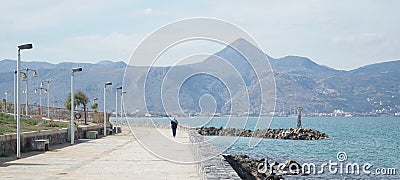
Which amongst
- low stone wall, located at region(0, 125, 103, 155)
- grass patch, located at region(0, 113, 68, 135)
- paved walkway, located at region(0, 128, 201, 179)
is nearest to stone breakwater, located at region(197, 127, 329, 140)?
grass patch, located at region(0, 113, 68, 135)

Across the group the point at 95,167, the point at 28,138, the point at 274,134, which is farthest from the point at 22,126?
the point at 274,134

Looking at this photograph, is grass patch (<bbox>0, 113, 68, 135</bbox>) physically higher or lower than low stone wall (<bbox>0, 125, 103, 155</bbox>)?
higher

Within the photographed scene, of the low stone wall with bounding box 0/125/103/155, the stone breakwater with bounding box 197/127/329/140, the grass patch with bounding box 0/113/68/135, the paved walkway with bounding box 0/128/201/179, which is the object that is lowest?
the stone breakwater with bounding box 197/127/329/140

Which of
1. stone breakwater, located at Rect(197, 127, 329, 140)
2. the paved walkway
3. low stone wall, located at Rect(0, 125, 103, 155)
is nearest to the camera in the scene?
the paved walkway

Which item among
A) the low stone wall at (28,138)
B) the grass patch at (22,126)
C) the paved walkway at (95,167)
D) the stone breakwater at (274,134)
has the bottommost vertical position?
the stone breakwater at (274,134)

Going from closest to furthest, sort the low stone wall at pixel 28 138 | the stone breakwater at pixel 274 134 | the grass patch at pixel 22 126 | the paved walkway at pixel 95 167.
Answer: the paved walkway at pixel 95 167 < the low stone wall at pixel 28 138 < the grass patch at pixel 22 126 < the stone breakwater at pixel 274 134

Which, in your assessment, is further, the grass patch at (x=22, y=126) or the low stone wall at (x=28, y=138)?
the grass patch at (x=22, y=126)

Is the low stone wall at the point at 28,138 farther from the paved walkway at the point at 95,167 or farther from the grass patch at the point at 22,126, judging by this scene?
the paved walkway at the point at 95,167

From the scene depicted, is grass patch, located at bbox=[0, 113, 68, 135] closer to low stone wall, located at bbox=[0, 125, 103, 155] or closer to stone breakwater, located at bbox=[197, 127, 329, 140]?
low stone wall, located at bbox=[0, 125, 103, 155]

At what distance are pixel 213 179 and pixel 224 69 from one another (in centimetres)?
1098

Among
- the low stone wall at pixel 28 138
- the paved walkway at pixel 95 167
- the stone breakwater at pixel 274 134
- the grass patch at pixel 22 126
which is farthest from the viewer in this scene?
the stone breakwater at pixel 274 134

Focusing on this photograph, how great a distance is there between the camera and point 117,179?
14617mm

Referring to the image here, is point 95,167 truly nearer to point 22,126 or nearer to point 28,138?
point 28,138

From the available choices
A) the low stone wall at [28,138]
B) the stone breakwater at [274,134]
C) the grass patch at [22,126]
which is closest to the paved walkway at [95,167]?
the low stone wall at [28,138]
